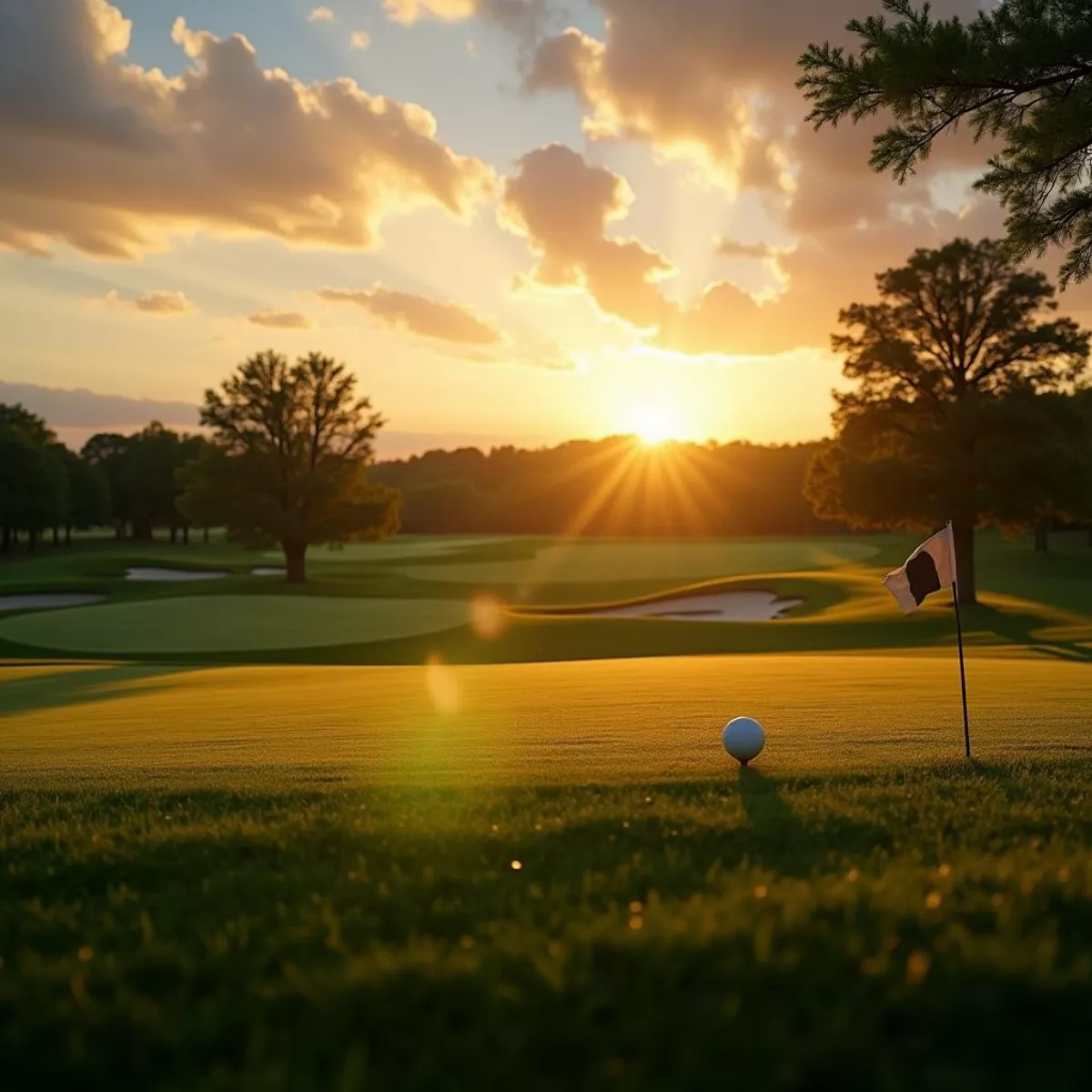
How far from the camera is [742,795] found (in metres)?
7.94

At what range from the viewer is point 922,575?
10.1m

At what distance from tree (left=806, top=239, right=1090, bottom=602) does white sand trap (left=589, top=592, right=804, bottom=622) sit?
6.68 meters

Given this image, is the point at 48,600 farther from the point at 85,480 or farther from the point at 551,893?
the point at 551,893

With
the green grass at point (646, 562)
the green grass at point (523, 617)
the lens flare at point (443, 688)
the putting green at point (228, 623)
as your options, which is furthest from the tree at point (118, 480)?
the lens flare at point (443, 688)

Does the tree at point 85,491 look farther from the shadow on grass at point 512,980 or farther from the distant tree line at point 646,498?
the shadow on grass at point 512,980

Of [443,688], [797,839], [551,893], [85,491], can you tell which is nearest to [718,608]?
[443,688]

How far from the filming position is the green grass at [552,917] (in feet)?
12.8

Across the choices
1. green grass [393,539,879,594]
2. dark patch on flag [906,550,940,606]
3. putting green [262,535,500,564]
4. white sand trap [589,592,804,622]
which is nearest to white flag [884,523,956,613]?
dark patch on flag [906,550,940,606]

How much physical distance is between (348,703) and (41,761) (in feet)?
18.4

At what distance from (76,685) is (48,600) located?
3211 cm

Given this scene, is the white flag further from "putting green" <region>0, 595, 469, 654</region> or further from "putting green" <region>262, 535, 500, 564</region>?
"putting green" <region>262, 535, 500, 564</region>

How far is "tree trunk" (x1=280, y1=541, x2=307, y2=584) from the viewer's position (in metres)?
49.0

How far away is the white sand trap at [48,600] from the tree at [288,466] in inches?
292

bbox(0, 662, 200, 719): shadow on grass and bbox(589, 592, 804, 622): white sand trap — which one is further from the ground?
bbox(0, 662, 200, 719): shadow on grass
